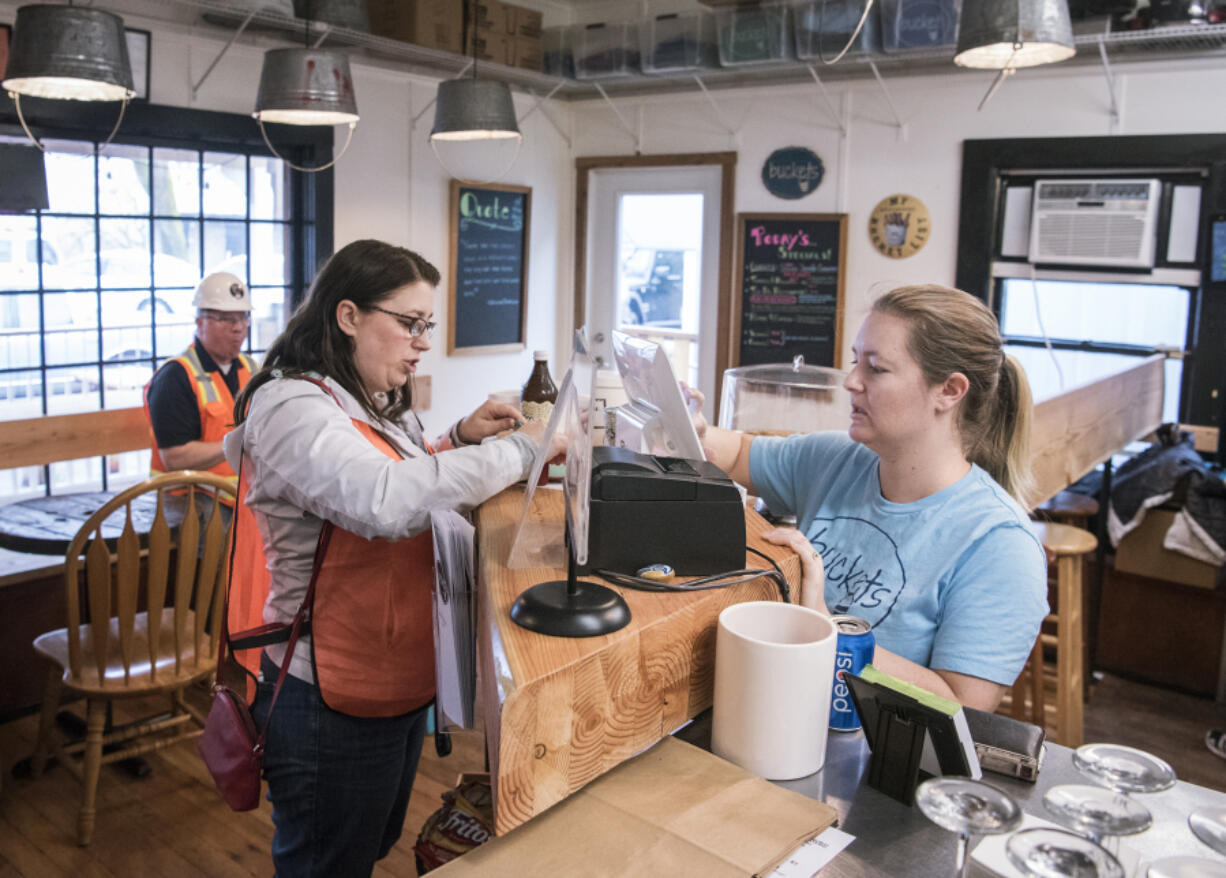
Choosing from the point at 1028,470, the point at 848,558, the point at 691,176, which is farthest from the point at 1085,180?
the point at 848,558

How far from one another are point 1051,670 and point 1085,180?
2126mm

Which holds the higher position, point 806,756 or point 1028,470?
point 1028,470

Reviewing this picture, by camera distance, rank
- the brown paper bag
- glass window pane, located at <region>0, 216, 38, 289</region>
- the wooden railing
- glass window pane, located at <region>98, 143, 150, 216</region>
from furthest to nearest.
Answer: glass window pane, located at <region>98, 143, 150, 216</region> < glass window pane, located at <region>0, 216, 38, 289</region> < the wooden railing < the brown paper bag

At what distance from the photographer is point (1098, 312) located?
4.66 metres

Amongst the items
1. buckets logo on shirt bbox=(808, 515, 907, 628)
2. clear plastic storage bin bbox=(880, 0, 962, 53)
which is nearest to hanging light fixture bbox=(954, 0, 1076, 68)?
clear plastic storage bin bbox=(880, 0, 962, 53)

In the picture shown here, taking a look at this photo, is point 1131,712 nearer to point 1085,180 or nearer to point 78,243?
point 1085,180

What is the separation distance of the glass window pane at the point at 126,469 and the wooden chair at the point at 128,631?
4.47 feet

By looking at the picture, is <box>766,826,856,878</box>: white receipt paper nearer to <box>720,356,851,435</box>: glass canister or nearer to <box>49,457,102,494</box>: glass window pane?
<box>720,356,851,435</box>: glass canister

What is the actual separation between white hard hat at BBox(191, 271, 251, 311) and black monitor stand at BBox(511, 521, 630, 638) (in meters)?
2.89

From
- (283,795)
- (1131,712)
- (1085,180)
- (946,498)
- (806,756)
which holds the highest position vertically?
(1085,180)

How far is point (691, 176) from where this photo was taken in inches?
228

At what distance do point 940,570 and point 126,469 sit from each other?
393 centimetres

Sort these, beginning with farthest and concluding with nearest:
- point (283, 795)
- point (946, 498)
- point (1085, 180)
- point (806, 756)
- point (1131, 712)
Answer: point (1085, 180) < point (1131, 712) < point (283, 795) < point (946, 498) < point (806, 756)

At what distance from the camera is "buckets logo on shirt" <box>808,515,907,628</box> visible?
1537 millimetres
